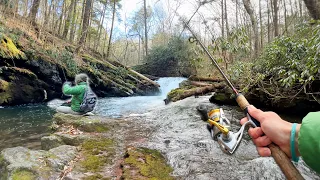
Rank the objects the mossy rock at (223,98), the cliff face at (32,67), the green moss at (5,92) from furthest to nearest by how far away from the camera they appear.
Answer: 1. the cliff face at (32,67)
2. the green moss at (5,92)
3. the mossy rock at (223,98)

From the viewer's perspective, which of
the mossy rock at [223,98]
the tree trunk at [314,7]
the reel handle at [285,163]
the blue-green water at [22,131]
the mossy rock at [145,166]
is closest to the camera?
the reel handle at [285,163]

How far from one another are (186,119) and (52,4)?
35.5 feet

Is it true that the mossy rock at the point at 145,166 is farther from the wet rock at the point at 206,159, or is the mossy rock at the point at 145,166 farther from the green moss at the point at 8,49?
the green moss at the point at 8,49

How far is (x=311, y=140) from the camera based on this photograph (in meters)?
0.81

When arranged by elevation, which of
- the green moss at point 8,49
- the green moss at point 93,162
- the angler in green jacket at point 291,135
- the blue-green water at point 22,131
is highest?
the green moss at point 8,49

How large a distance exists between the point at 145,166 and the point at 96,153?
981 millimetres

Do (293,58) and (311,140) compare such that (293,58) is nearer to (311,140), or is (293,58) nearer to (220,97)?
(220,97)

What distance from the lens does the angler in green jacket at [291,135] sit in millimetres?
817

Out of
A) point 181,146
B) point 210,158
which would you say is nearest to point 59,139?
point 181,146

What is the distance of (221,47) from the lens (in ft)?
22.5

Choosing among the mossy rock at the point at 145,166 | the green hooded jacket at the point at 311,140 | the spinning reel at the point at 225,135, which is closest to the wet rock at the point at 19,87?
the mossy rock at the point at 145,166

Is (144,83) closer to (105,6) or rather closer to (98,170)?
(105,6)

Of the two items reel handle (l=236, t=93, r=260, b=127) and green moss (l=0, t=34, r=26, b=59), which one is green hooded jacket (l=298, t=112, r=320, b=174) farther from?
green moss (l=0, t=34, r=26, b=59)

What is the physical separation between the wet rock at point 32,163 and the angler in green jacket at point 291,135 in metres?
2.52
